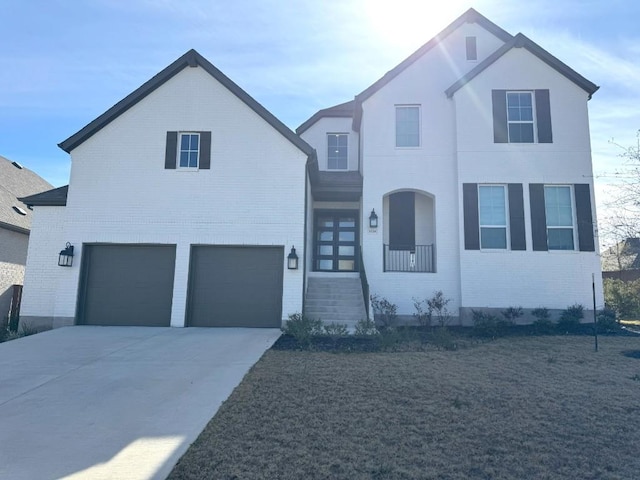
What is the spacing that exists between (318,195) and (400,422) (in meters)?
10.3

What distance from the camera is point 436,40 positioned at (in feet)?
43.5

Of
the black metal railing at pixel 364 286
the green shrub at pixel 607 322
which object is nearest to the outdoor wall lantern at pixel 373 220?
the black metal railing at pixel 364 286

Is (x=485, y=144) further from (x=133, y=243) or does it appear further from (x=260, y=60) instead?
(x=133, y=243)

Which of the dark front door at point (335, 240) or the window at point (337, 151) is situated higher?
the window at point (337, 151)

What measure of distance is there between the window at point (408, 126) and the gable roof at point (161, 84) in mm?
3382

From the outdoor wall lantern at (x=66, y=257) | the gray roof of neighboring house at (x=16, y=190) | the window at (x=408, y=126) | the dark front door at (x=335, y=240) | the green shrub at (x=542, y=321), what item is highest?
the window at (x=408, y=126)

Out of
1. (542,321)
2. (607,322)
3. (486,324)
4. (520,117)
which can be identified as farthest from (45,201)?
(607,322)

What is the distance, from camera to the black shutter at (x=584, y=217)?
11648mm

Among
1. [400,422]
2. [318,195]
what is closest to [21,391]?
[400,422]

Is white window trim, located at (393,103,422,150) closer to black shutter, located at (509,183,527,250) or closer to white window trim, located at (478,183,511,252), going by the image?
white window trim, located at (478,183,511,252)

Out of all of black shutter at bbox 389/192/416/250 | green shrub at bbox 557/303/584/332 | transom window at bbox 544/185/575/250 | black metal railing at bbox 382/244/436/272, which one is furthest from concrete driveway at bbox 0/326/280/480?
transom window at bbox 544/185/575/250

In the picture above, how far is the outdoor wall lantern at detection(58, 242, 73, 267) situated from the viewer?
1059 cm

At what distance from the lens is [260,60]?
35.5 ft

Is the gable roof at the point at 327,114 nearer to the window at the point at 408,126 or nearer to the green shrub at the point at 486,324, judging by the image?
the window at the point at 408,126
